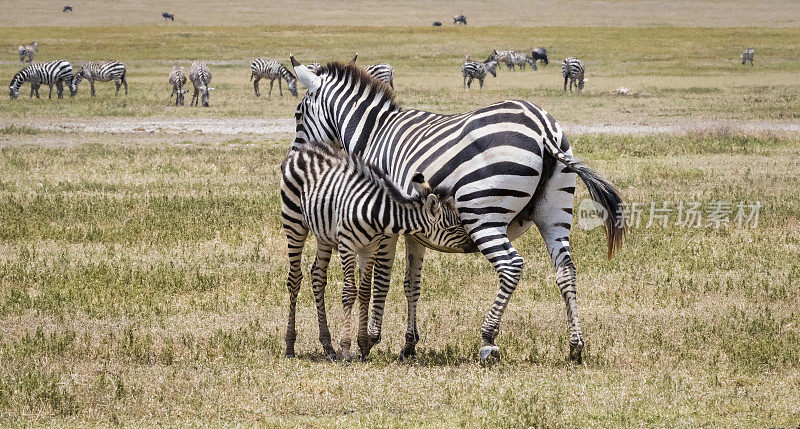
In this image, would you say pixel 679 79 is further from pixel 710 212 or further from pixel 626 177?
pixel 710 212

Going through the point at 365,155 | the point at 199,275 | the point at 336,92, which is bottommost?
the point at 199,275

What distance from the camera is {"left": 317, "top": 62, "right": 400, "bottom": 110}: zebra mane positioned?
900 cm

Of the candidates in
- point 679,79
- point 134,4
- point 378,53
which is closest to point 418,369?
point 679,79

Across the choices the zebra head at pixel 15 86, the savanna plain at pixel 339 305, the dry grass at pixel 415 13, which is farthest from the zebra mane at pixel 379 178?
the dry grass at pixel 415 13

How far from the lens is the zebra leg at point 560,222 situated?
25.5 ft

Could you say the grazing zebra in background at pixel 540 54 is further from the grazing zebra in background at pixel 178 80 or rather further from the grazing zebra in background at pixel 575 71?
the grazing zebra in background at pixel 178 80

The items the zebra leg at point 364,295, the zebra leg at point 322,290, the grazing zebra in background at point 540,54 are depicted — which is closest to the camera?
the zebra leg at point 364,295

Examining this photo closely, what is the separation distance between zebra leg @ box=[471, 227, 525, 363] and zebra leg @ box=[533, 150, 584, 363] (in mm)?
432

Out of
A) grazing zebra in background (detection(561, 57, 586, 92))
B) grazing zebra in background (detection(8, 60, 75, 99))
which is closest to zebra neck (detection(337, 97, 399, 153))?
grazing zebra in background (detection(561, 57, 586, 92))

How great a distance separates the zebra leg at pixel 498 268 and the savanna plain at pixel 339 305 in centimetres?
26

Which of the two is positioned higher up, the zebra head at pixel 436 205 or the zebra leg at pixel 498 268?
the zebra head at pixel 436 205

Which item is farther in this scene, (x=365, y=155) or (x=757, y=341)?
(x=365, y=155)

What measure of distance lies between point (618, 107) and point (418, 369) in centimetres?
2479

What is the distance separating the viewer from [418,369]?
7410 mm
